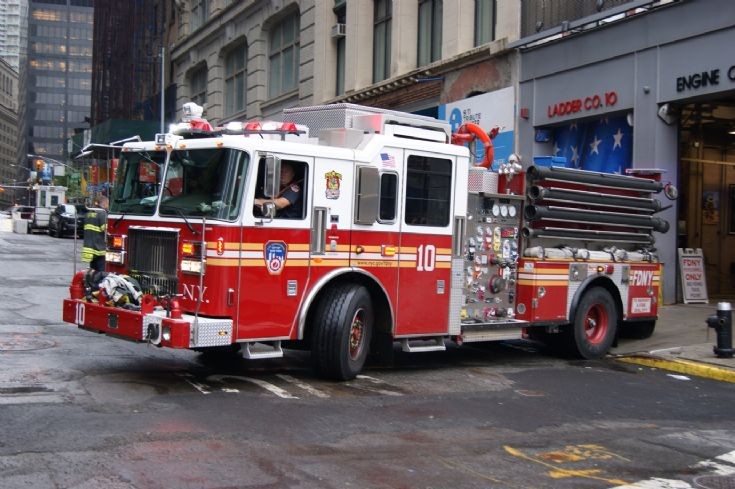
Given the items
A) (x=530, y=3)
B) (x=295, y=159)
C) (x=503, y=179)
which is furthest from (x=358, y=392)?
(x=530, y=3)

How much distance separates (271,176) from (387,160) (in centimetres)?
174

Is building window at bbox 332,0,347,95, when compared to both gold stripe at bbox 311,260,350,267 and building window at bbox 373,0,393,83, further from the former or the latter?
gold stripe at bbox 311,260,350,267

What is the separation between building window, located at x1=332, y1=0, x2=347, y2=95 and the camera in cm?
2738

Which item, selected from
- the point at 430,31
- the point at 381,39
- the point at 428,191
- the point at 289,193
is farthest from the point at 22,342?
the point at 381,39

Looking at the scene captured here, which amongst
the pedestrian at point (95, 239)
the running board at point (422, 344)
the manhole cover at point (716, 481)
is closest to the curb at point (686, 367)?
the running board at point (422, 344)

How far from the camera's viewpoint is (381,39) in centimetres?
2572

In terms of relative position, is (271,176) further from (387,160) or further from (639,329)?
(639,329)

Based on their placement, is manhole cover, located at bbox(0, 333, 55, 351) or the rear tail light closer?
the rear tail light

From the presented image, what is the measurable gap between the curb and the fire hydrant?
→ 45cm

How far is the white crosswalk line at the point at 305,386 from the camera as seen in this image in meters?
8.26

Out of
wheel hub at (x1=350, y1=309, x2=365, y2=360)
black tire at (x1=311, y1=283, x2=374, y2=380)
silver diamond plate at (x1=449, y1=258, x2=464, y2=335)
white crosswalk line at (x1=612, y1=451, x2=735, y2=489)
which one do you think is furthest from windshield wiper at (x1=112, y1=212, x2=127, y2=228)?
white crosswalk line at (x1=612, y1=451, x2=735, y2=489)

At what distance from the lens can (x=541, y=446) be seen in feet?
22.2

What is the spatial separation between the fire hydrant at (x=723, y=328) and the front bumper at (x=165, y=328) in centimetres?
679

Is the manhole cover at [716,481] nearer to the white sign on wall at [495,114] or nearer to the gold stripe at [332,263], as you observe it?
the gold stripe at [332,263]
